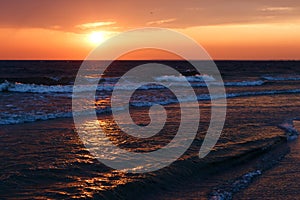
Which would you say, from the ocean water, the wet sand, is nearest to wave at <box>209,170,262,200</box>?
the ocean water

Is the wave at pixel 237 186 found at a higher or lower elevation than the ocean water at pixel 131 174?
lower

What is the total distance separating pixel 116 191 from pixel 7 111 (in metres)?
9.96

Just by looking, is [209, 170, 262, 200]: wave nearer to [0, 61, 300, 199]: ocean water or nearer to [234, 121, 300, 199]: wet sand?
[0, 61, 300, 199]: ocean water

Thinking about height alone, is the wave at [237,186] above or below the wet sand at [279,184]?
above

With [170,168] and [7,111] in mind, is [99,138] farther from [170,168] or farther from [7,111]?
[7,111]

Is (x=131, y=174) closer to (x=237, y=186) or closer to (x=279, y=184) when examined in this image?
(x=237, y=186)

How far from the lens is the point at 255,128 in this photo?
38.6 ft

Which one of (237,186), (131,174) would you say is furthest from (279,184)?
(131,174)

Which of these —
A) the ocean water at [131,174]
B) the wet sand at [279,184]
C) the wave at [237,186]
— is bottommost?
the wet sand at [279,184]

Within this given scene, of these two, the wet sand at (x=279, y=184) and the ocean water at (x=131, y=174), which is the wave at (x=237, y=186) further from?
the wet sand at (x=279, y=184)

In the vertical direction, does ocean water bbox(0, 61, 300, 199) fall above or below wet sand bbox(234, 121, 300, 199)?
above

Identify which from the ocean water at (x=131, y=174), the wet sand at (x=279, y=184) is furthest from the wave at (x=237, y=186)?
the wet sand at (x=279, y=184)

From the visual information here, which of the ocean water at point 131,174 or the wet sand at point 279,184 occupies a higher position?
the ocean water at point 131,174

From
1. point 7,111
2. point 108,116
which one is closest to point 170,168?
point 108,116
